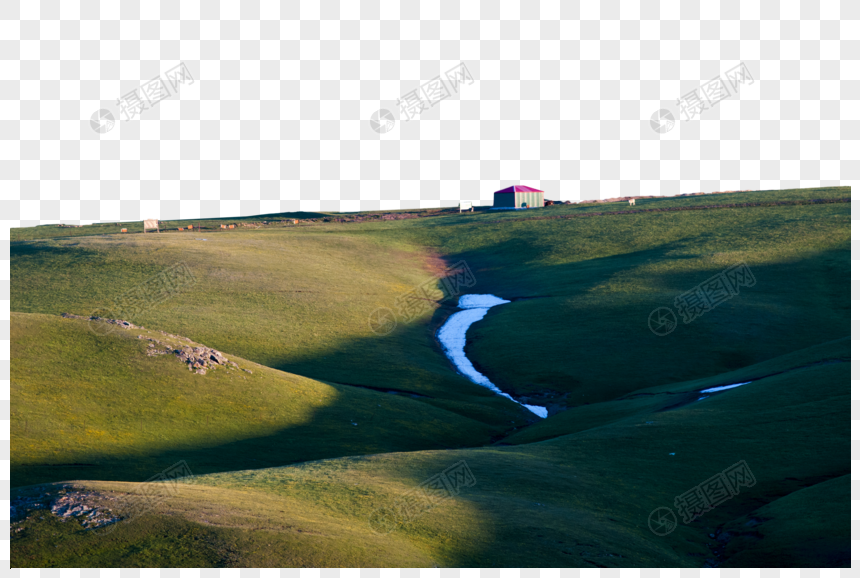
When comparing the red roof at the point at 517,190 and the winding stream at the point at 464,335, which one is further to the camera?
the red roof at the point at 517,190

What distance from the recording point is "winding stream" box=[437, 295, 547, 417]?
2231 inches

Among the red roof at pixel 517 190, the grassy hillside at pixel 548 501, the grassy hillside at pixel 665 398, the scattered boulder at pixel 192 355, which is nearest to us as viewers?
the grassy hillside at pixel 548 501

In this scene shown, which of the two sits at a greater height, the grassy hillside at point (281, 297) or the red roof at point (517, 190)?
the red roof at point (517, 190)

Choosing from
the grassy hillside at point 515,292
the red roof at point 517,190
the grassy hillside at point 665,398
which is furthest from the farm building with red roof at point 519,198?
the grassy hillside at point 665,398

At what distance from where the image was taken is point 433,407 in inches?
1863

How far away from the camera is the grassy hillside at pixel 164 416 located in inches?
1293

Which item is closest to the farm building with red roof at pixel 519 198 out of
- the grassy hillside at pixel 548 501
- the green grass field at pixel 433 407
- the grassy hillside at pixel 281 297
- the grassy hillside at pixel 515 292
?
the grassy hillside at pixel 515 292

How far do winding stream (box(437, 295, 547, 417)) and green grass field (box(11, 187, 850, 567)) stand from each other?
1173mm

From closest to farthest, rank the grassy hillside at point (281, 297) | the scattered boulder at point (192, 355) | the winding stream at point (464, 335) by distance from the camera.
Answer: the scattered boulder at point (192, 355), the grassy hillside at point (281, 297), the winding stream at point (464, 335)

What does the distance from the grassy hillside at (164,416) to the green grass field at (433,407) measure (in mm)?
150

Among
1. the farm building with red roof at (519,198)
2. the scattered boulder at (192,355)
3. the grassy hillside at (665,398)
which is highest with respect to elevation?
the farm building with red roof at (519,198)

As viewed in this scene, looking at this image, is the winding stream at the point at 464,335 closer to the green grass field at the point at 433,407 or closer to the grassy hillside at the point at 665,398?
the green grass field at the point at 433,407

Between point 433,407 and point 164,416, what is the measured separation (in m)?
16.7

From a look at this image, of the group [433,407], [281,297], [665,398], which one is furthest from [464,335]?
[665,398]
